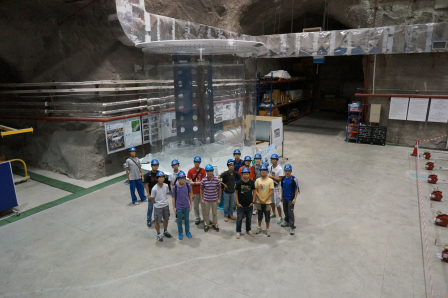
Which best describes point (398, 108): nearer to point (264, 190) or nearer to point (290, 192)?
point (290, 192)

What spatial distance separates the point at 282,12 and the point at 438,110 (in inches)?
369

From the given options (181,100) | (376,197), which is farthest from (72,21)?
(376,197)

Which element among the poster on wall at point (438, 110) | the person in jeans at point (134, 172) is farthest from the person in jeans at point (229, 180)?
the poster on wall at point (438, 110)

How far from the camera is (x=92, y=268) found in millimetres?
5445

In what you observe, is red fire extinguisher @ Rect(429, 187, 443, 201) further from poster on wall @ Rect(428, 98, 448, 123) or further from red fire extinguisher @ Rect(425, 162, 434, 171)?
poster on wall @ Rect(428, 98, 448, 123)

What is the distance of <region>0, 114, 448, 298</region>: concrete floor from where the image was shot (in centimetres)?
493

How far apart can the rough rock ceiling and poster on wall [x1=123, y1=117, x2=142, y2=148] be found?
4471 millimetres

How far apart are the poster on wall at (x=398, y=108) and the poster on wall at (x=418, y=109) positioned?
188mm

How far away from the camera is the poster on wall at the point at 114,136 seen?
9.65 m

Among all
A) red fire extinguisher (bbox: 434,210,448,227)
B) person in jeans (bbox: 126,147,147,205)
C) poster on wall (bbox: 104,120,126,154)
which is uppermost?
poster on wall (bbox: 104,120,126,154)

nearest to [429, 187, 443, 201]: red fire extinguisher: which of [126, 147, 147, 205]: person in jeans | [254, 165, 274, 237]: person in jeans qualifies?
[254, 165, 274, 237]: person in jeans

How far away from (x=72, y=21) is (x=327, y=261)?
9.76 metres

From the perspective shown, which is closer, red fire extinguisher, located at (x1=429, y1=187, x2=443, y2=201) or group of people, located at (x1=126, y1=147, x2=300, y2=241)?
group of people, located at (x1=126, y1=147, x2=300, y2=241)

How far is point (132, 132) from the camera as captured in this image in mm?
10453
